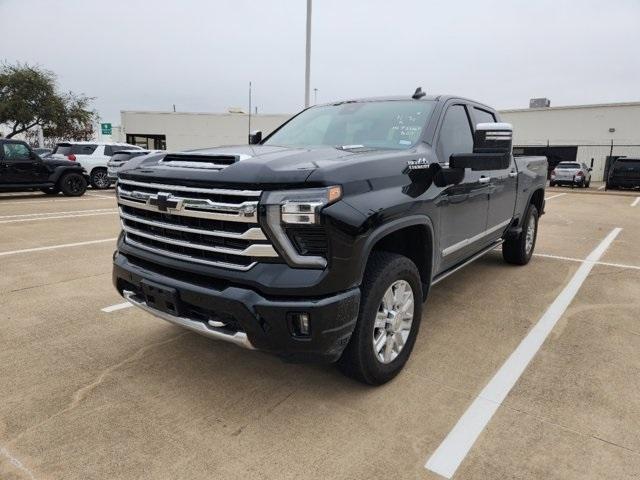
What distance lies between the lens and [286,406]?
110 inches

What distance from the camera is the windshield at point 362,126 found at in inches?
141

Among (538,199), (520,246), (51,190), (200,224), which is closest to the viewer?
(200,224)

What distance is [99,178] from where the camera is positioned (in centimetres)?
1734

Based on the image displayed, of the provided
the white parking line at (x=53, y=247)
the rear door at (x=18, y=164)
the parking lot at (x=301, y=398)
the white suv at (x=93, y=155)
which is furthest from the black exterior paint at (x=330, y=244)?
the white suv at (x=93, y=155)

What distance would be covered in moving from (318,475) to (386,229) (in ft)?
4.35

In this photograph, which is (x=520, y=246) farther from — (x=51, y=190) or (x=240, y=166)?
(x=51, y=190)

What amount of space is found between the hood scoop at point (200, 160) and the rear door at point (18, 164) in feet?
39.6

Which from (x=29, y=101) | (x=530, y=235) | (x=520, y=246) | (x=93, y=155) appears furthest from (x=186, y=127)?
(x=520, y=246)

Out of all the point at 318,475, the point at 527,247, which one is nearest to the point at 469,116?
the point at 527,247

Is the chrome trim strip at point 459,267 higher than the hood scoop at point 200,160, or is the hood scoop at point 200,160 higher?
the hood scoop at point 200,160

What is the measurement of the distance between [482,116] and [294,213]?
319 cm

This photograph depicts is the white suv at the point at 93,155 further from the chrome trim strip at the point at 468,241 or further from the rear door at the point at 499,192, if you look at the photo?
the chrome trim strip at the point at 468,241

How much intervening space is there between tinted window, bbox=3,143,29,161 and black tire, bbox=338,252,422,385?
→ 13128 mm

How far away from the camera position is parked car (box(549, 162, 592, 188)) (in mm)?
23266
